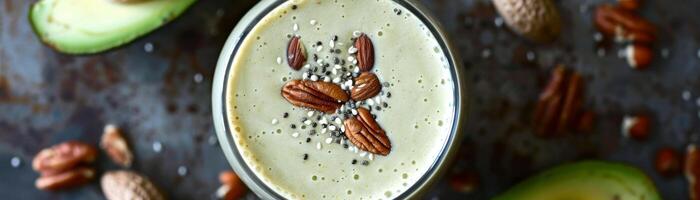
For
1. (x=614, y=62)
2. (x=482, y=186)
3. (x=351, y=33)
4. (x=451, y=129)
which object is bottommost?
(x=482, y=186)

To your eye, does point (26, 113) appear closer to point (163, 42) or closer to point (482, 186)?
point (163, 42)

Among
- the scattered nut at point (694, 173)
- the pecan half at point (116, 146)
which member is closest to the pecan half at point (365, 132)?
the pecan half at point (116, 146)

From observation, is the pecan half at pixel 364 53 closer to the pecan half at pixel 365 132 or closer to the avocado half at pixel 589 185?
the pecan half at pixel 365 132

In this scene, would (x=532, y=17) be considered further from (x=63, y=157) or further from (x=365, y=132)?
(x=63, y=157)

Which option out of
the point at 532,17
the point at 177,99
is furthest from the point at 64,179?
the point at 532,17

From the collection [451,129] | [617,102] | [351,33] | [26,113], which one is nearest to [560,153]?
[617,102]
